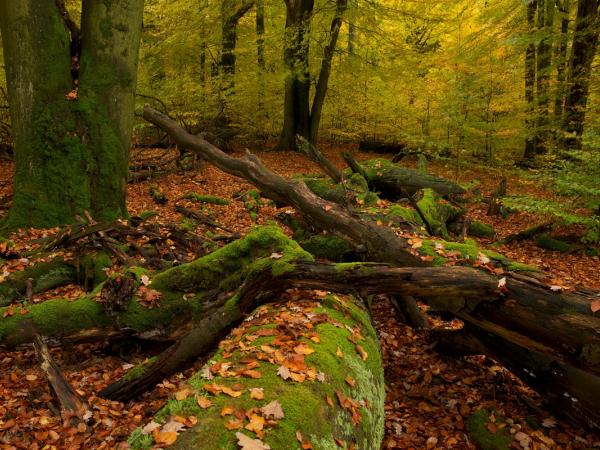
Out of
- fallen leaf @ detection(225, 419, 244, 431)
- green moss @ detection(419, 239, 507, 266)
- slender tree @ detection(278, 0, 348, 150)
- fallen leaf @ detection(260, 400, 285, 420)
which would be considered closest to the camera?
fallen leaf @ detection(225, 419, 244, 431)

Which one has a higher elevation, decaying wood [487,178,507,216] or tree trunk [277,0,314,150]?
tree trunk [277,0,314,150]

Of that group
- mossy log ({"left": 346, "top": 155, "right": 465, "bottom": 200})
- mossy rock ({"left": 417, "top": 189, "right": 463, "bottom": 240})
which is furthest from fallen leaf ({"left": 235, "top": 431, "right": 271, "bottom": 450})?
mossy log ({"left": 346, "top": 155, "right": 465, "bottom": 200})

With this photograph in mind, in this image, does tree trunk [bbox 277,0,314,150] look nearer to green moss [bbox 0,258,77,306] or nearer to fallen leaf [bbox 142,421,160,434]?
green moss [bbox 0,258,77,306]

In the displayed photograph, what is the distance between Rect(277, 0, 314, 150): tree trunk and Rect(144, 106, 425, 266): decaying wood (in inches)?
372

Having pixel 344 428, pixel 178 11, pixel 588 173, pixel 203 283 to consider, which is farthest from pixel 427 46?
pixel 344 428

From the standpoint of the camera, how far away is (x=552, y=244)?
8.98 meters

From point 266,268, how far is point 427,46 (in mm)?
24366

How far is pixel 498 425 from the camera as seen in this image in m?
3.81

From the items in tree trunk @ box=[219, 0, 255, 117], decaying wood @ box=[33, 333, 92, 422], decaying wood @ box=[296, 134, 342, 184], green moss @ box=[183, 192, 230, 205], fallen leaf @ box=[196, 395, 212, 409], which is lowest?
decaying wood @ box=[33, 333, 92, 422]

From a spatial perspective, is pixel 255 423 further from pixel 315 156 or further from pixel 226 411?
pixel 315 156

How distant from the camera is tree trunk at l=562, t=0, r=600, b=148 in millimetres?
11508

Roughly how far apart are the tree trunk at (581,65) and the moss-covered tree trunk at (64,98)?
11.4 m

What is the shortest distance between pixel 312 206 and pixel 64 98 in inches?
169

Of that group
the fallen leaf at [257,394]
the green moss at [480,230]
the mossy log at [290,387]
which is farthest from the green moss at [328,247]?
the green moss at [480,230]
